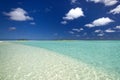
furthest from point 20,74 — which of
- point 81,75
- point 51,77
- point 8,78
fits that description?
point 81,75

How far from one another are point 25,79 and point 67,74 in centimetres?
159

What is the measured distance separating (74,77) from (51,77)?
0.83 meters

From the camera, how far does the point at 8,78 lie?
450 cm

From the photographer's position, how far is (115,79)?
4.68 metres

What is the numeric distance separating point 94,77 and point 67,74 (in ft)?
3.31

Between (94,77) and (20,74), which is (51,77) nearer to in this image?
(20,74)

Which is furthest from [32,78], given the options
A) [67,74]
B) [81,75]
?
[81,75]

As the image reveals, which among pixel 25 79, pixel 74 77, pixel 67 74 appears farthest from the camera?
pixel 67 74

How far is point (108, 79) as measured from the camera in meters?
4.64

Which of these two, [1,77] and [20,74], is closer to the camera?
[1,77]

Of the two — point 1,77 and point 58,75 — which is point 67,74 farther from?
point 1,77

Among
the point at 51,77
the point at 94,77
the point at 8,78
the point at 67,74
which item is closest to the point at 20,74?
the point at 8,78

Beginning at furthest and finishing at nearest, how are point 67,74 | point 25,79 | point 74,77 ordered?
point 67,74, point 74,77, point 25,79

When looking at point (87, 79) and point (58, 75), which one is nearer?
point (87, 79)
